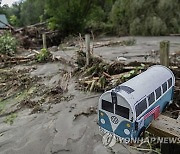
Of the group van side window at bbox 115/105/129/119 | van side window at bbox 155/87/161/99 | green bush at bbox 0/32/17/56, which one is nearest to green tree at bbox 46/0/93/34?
green bush at bbox 0/32/17/56

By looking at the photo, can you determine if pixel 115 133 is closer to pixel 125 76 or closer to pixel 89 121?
pixel 89 121

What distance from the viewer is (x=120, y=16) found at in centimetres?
1897

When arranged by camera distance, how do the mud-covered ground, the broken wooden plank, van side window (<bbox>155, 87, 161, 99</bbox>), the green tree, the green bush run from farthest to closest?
the green tree → the green bush → the mud-covered ground → van side window (<bbox>155, 87, 161, 99</bbox>) → the broken wooden plank

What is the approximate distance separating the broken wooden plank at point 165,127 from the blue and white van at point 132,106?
112 millimetres

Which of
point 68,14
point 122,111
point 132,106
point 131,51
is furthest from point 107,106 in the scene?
point 68,14

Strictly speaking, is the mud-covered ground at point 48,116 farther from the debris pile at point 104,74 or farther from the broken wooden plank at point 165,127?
the broken wooden plank at point 165,127

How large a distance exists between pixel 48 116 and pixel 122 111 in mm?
2645

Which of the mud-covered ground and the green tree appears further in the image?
the green tree

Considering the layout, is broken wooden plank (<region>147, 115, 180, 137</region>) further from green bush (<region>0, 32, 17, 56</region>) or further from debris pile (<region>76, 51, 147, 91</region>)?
green bush (<region>0, 32, 17, 56</region>)

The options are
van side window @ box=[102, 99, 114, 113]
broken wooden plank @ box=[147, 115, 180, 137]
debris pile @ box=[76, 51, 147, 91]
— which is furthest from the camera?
debris pile @ box=[76, 51, 147, 91]

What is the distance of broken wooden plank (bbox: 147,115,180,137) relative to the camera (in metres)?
3.40

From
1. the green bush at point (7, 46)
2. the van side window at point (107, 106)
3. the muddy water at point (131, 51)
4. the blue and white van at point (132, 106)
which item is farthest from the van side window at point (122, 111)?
the green bush at point (7, 46)

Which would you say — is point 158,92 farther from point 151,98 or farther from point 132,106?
point 132,106

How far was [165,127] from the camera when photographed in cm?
356
